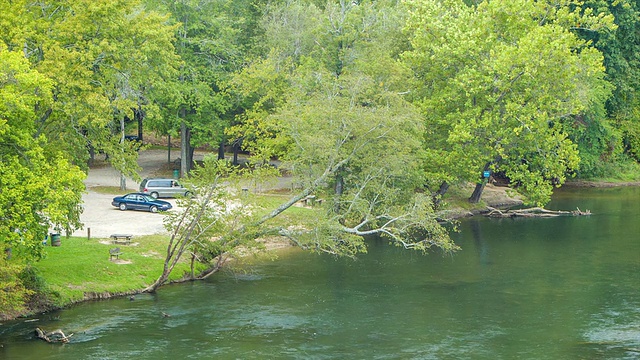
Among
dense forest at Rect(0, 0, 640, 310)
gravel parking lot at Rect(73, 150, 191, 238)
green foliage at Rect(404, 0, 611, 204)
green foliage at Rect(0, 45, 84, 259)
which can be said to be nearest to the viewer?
green foliage at Rect(0, 45, 84, 259)

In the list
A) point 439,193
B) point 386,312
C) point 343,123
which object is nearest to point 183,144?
point 439,193

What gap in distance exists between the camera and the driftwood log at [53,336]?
32941 mm

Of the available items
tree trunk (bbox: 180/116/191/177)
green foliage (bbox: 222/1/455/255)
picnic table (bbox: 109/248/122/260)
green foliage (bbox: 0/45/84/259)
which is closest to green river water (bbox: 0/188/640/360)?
green foliage (bbox: 222/1/455/255)

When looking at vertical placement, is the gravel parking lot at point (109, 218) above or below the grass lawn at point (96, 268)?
above

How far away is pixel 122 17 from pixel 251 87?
2827 centimetres

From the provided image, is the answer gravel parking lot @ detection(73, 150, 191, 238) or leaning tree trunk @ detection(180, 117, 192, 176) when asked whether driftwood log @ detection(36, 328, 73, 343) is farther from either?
leaning tree trunk @ detection(180, 117, 192, 176)

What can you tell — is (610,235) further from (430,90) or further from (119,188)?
(119,188)

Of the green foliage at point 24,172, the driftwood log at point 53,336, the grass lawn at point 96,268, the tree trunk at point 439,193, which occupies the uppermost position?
the green foliage at point 24,172

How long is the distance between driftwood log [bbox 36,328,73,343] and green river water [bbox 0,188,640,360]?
50 cm

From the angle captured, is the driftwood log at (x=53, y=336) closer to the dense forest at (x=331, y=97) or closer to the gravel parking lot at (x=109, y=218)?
the dense forest at (x=331, y=97)

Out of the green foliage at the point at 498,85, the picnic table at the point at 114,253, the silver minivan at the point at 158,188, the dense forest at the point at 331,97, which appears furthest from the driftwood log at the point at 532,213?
the picnic table at the point at 114,253

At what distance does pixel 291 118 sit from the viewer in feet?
168

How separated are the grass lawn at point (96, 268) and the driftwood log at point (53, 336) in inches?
184

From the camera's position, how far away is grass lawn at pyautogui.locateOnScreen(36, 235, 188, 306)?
130 ft
